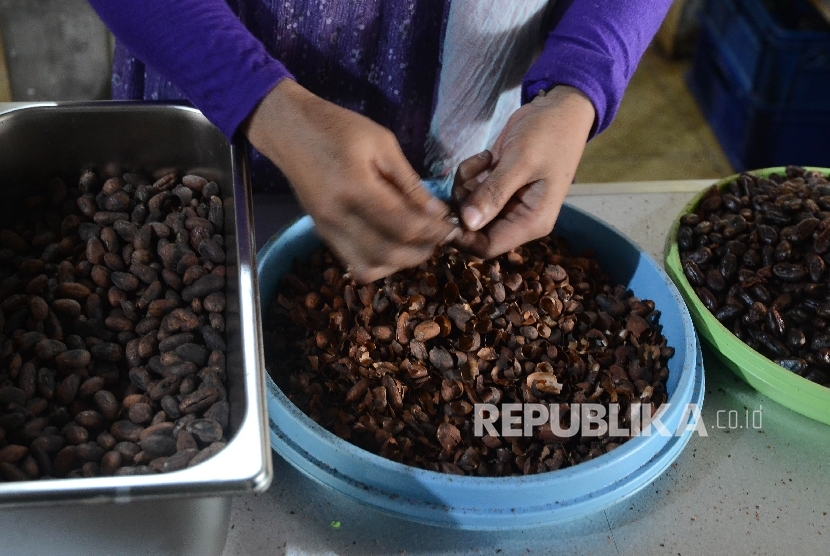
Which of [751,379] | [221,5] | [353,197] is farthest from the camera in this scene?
[751,379]

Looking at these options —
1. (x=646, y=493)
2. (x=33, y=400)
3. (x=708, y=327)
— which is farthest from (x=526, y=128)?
(x=33, y=400)

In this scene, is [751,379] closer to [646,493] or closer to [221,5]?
[646,493]

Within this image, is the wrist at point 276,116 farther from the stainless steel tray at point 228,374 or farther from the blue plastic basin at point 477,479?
the blue plastic basin at point 477,479

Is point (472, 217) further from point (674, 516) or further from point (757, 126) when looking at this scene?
point (757, 126)

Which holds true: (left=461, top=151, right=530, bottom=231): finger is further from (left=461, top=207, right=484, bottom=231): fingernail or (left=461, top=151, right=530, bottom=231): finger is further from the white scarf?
the white scarf

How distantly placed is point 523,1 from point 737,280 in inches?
18.8

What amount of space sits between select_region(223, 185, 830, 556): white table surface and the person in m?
0.28

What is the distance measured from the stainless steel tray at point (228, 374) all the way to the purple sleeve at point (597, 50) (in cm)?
40

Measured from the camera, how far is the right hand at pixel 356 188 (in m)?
0.68

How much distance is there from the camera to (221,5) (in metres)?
0.80

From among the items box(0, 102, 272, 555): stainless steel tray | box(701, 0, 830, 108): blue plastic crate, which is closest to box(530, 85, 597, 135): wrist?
box(0, 102, 272, 555): stainless steel tray

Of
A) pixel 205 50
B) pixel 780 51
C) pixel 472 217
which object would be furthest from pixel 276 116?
pixel 780 51

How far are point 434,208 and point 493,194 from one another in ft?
0.35

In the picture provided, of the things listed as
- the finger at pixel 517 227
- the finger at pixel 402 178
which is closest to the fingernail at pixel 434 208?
the finger at pixel 402 178
